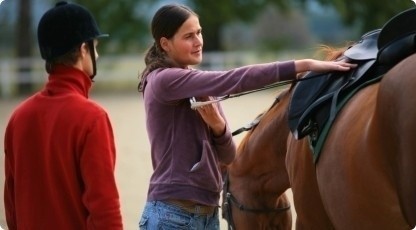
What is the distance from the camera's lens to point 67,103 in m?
3.08

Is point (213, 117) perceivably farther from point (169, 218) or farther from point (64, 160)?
point (64, 160)

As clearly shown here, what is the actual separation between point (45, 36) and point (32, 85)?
68.3 ft

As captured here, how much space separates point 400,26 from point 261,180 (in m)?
1.09

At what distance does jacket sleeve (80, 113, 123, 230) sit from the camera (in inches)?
117

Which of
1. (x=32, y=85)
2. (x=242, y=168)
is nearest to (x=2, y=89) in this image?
(x=32, y=85)

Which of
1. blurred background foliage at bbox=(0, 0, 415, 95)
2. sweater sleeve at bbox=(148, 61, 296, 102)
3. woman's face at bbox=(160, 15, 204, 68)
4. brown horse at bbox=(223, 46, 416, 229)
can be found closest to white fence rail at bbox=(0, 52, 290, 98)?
blurred background foliage at bbox=(0, 0, 415, 95)

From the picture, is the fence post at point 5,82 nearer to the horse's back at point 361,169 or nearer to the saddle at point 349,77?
the saddle at point 349,77

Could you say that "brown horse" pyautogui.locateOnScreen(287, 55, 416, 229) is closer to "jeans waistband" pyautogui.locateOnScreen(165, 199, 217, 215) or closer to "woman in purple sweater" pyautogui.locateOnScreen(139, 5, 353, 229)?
"woman in purple sweater" pyautogui.locateOnScreen(139, 5, 353, 229)

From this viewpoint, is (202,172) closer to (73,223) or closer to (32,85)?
(73,223)

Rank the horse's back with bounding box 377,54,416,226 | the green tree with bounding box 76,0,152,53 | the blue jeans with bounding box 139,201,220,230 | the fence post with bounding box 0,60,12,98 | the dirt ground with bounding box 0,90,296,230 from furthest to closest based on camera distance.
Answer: the green tree with bounding box 76,0,152,53 → the fence post with bounding box 0,60,12,98 → the dirt ground with bounding box 0,90,296,230 → the blue jeans with bounding box 139,201,220,230 → the horse's back with bounding box 377,54,416,226

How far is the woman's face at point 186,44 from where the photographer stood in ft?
11.9

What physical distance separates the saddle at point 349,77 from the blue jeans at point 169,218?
1.72 feet

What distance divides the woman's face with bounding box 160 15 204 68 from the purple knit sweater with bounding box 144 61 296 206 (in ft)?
0.28

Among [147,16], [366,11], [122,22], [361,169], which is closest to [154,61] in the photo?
[361,169]
